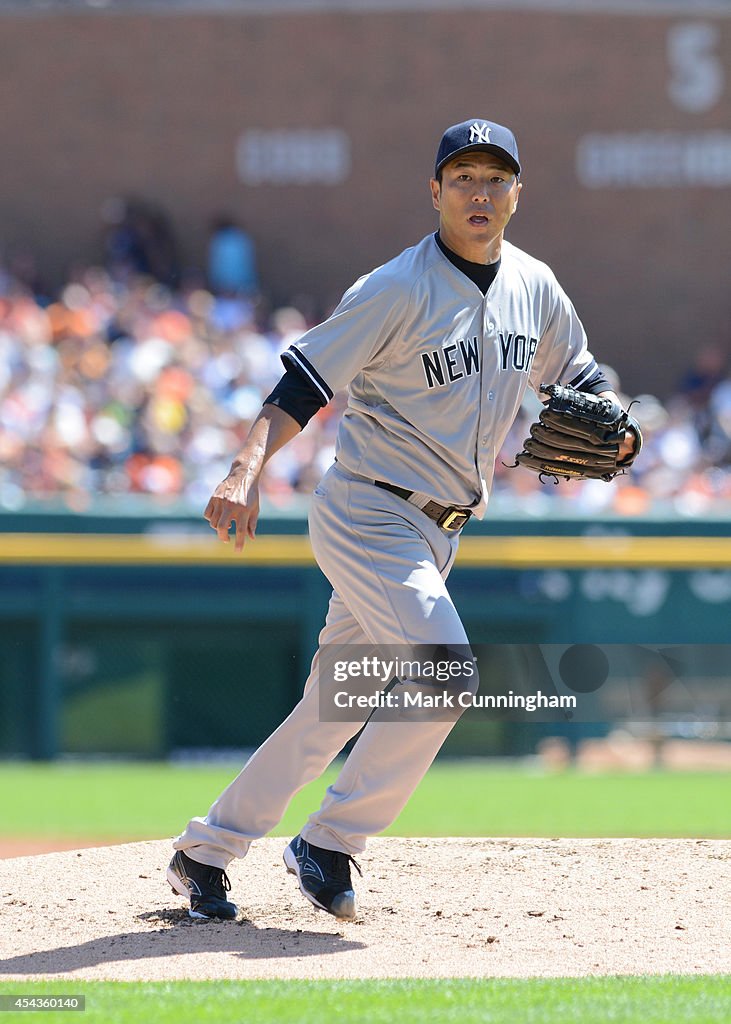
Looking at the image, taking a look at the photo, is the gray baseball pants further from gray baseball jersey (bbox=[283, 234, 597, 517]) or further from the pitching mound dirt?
the pitching mound dirt

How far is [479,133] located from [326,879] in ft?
6.11

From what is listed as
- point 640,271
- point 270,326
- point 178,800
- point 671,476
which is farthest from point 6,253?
point 178,800

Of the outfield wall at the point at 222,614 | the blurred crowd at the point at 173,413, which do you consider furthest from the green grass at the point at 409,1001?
the blurred crowd at the point at 173,413

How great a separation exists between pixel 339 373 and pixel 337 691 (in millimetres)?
841

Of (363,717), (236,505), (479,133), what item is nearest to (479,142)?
(479,133)

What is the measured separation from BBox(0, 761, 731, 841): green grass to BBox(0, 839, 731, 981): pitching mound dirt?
4.76 ft

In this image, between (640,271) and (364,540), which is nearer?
(364,540)

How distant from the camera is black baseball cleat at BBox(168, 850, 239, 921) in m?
4.31

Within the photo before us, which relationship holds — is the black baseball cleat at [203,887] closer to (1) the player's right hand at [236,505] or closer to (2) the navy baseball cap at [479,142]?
(1) the player's right hand at [236,505]

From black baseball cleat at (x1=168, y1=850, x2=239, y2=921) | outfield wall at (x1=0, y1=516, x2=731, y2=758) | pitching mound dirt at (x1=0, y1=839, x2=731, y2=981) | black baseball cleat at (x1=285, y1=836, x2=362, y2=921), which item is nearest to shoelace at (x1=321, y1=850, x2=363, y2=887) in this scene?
black baseball cleat at (x1=285, y1=836, x2=362, y2=921)

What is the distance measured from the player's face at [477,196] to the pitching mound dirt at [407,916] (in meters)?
1.72

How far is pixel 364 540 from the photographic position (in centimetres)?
406

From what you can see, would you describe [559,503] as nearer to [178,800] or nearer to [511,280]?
[178,800]

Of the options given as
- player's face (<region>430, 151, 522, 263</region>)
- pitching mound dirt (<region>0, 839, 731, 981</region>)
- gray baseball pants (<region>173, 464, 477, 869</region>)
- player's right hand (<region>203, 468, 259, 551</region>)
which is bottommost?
pitching mound dirt (<region>0, 839, 731, 981</region>)
